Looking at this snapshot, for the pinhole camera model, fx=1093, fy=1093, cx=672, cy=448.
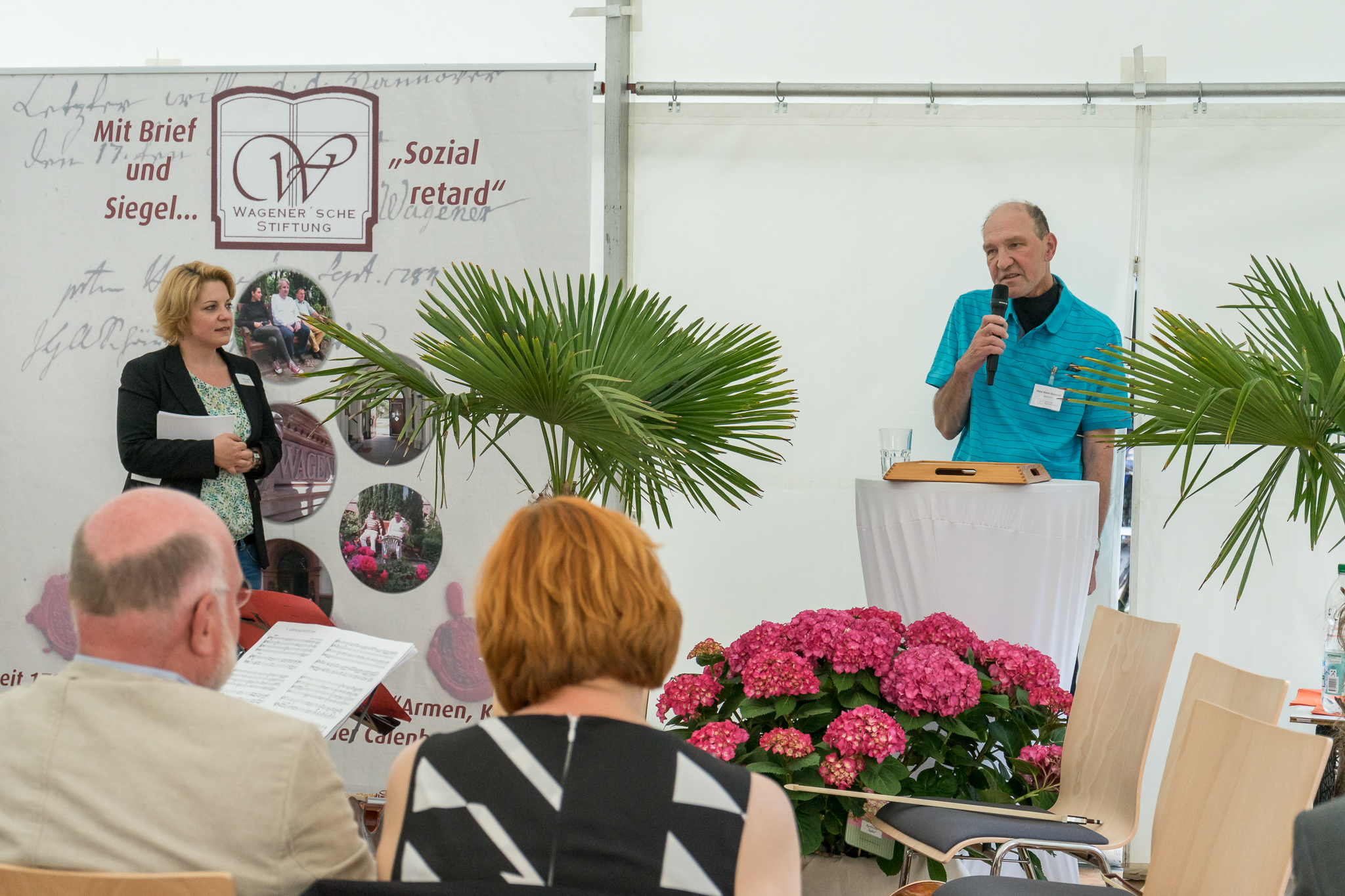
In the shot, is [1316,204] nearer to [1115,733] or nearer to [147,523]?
[1115,733]

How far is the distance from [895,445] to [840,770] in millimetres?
1129

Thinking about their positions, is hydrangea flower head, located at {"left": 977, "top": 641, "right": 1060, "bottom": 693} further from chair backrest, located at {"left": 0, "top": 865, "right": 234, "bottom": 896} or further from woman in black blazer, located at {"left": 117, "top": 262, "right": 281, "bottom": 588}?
woman in black blazer, located at {"left": 117, "top": 262, "right": 281, "bottom": 588}

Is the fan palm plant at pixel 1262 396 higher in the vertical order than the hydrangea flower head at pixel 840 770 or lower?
higher

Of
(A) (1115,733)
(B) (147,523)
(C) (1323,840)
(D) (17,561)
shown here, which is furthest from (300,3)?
(C) (1323,840)

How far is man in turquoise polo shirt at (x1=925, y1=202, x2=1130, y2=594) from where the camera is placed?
3455mm

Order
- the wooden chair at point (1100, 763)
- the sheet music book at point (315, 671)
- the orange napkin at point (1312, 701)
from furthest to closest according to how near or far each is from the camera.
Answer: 1. the orange napkin at point (1312, 701)
2. the wooden chair at point (1100, 763)
3. the sheet music book at point (315, 671)

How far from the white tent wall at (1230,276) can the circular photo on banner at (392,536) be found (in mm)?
2417

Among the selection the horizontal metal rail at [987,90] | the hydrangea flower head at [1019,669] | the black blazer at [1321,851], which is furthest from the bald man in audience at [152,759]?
the horizontal metal rail at [987,90]

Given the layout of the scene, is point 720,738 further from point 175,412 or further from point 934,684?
point 175,412

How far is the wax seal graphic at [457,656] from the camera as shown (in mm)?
3531

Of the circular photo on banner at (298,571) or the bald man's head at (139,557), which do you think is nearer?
the bald man's head at (139,557)

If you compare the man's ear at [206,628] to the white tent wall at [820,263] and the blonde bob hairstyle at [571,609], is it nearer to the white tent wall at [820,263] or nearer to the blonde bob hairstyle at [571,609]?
the blonde bob hairstyle at [571,609]

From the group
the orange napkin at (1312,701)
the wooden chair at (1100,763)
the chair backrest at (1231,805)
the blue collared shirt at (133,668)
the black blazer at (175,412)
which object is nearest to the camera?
the blue collared shirt at (133,668)

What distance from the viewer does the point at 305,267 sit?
3611mm
